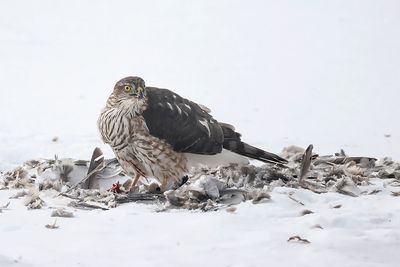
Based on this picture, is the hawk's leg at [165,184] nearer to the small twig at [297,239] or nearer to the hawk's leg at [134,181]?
the hawk's leg at [134,181]

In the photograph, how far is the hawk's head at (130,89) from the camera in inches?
243

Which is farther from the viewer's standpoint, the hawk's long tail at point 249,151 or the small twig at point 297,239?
the hawk's long tail at point 249,151

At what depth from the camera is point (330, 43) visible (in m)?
13.1

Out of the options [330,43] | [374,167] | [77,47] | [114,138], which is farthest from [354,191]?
[77,47]

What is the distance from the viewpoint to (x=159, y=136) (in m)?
6.17

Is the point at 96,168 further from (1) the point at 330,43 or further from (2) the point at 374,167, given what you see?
(1) the point at 330,43

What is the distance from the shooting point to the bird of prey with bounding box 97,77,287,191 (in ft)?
20.2

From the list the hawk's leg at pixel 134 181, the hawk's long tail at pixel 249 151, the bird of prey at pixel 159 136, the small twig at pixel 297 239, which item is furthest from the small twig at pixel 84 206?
the small twig at pixel 297 239

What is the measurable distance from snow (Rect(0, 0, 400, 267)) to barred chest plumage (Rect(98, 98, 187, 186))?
26.5 inches

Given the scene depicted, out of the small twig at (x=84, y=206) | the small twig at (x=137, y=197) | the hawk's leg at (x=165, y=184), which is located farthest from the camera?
the hawk's leg at (x=165, y=184)

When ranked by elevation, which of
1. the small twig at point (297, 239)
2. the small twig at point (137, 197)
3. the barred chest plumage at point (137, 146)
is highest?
the barred chest plumage at point (137, 146)

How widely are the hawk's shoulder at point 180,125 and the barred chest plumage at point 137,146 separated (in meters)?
0.06

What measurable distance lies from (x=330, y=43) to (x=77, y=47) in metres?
3.92

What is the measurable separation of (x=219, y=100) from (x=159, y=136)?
4.61 metres
